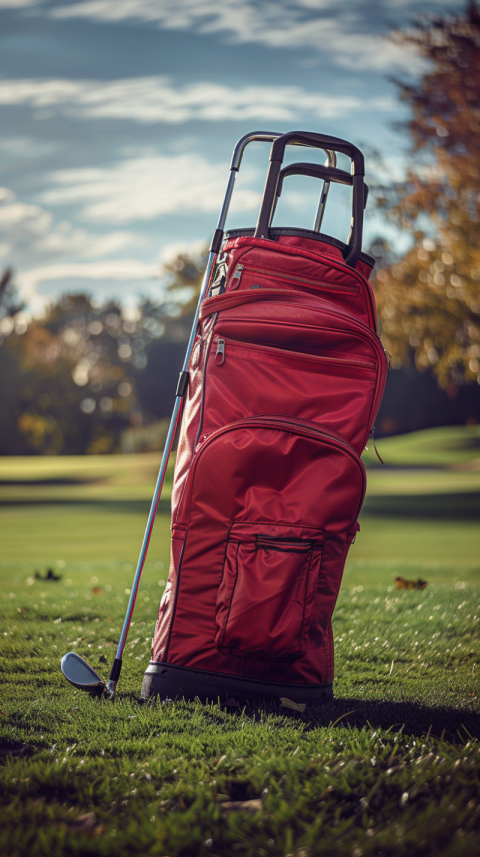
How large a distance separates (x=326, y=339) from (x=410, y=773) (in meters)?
1.44

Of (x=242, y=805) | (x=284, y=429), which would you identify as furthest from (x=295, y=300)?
(x=242, y=805)

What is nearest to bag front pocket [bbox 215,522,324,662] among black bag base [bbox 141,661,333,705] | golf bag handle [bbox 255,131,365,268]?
black bag base [bbox 141,661,333,705]

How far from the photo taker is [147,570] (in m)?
6.36

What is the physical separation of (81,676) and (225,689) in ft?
1.74

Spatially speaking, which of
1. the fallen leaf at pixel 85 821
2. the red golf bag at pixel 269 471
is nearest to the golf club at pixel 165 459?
the red golf bag at pixel 269 471

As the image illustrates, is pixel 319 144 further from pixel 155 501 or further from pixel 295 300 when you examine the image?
pixel 155 501

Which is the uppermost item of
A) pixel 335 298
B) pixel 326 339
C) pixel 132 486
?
pixel 335 298

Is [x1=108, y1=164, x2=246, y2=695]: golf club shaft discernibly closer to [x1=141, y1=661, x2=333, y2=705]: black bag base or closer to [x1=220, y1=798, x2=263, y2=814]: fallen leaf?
[x1=141, y1=661, x2=333, y2=705]: black bag base

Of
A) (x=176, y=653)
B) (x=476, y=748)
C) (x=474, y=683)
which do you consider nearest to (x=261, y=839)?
(x=476, y=748)

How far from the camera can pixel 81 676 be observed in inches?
105

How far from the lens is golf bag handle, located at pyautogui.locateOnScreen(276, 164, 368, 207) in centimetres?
292

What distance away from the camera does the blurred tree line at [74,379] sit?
44.8 m

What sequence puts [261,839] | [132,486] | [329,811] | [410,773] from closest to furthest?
[261,839] < [329,811] < [410,773] < [132,486]

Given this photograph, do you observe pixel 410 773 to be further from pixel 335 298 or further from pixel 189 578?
pixel 335 298
